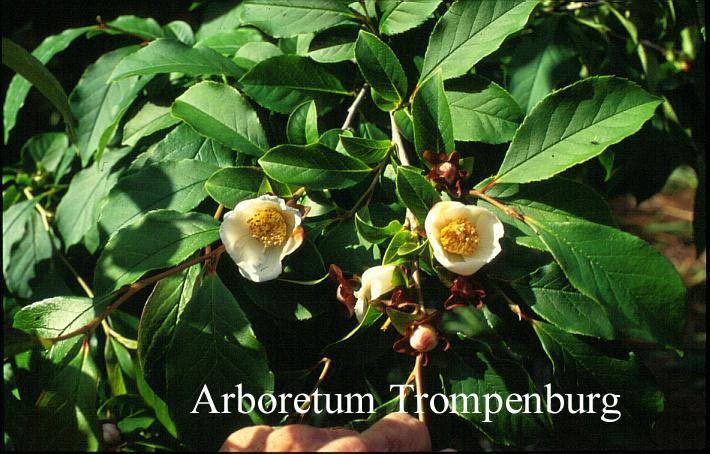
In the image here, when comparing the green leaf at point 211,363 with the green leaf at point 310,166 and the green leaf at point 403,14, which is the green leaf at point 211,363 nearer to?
the green leaf at point 310,166

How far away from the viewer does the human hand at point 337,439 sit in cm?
64

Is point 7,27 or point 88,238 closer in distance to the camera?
point 88,238

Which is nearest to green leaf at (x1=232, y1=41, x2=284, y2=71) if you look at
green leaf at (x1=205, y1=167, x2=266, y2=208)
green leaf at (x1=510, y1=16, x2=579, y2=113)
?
green leaf at (x1=205, y1=167, x2=266, y2=208)

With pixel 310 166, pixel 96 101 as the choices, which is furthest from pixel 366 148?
pixel 96 101

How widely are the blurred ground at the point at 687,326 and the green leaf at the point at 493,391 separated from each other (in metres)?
1.97

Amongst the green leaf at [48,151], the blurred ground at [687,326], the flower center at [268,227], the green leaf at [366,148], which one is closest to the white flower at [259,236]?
the flower center at [268,227]

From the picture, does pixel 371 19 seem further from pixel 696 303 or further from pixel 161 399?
pixel 696 303

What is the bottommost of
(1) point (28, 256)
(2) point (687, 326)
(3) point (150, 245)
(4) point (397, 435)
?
(2) point (687, 326)

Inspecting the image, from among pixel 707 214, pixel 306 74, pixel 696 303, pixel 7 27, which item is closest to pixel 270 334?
pixel 306 74

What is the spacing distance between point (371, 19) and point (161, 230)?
0.40m

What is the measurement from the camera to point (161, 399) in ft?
2.89

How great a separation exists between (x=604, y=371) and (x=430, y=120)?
0.35 m

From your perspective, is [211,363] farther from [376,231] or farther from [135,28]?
[135,28]

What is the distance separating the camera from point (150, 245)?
0.77 meters
